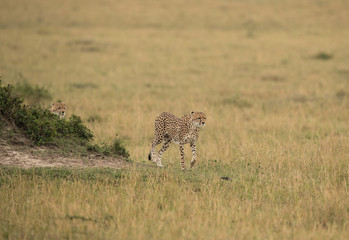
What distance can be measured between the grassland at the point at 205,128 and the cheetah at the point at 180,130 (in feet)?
1.19

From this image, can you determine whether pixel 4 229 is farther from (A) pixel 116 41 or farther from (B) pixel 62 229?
(A) pixel 116 41

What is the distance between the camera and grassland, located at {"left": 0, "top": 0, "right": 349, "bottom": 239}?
561 centimetres

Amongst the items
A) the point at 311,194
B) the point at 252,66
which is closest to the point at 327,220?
the point at 311,194

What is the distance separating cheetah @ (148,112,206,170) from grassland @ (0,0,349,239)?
36 centimetres

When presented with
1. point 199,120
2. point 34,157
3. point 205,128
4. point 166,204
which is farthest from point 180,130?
point 205,128

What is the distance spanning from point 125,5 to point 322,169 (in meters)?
36.0

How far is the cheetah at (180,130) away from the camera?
25.4ft

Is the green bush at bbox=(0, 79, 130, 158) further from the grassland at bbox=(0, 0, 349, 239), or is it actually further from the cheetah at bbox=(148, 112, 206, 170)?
the grassland at bbox=(0, 0, 349, 239)

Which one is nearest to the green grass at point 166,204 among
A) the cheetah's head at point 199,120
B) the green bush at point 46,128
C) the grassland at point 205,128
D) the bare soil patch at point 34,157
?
the grassland at point 205,128

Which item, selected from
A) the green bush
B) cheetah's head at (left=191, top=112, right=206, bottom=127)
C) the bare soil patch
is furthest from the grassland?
the green bush

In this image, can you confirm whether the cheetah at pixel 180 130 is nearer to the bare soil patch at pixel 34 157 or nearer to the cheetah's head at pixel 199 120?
the cheetah's head at pixel 199 120

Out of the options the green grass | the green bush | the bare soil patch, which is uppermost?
the green bush

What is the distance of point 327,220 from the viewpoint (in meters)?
5.75

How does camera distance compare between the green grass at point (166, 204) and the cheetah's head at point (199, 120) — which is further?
the cheetah's head at point (199, 120)
